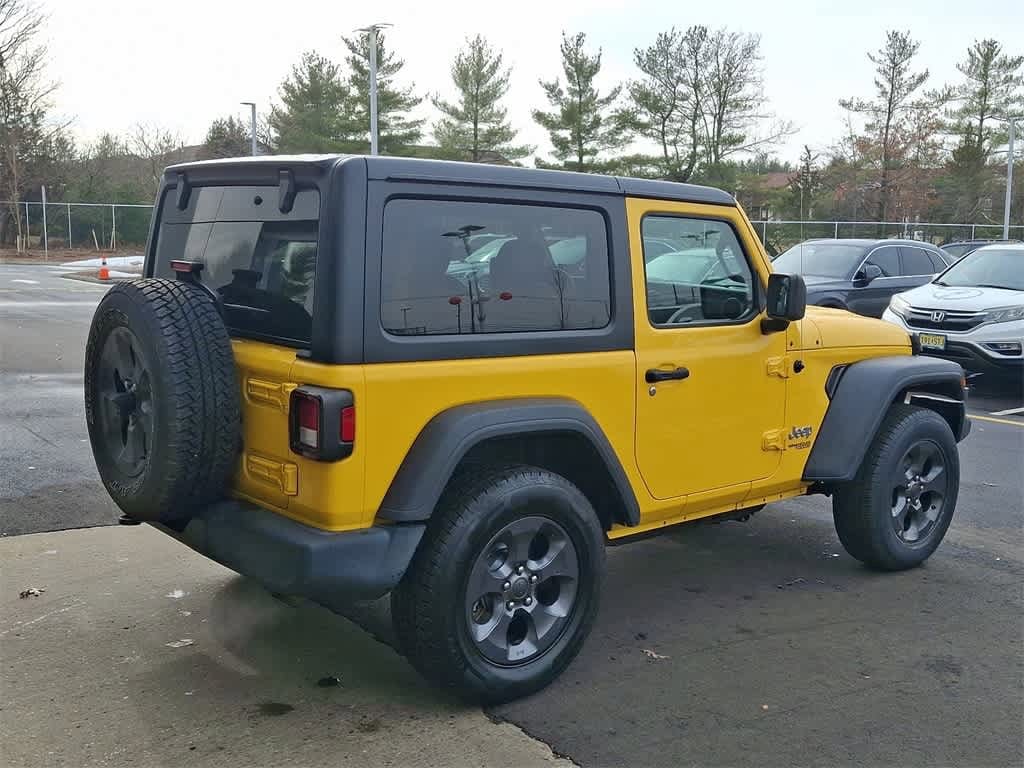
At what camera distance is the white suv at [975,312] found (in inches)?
432

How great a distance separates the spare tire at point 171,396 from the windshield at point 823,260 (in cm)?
1175

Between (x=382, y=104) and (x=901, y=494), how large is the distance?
40.5m

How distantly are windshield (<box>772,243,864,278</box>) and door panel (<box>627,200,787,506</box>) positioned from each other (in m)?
10.0

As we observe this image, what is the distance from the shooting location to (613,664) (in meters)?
4.06

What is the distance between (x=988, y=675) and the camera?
158 inches

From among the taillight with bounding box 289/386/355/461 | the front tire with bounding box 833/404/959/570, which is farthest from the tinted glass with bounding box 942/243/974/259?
the taillight with bounding box 289/386/355/461

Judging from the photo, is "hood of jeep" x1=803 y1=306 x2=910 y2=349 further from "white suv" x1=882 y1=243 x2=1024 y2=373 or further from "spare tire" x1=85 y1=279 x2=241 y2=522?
"white suv" x1=882 y1=243 x2=1024 y2=373

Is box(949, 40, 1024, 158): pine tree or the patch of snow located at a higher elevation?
box(949, 40, 1024, 158): pine tree

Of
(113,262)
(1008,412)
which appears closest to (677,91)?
(113,262)

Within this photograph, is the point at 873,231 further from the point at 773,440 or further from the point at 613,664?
the point at 613,664

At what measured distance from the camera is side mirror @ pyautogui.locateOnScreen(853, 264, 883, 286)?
14.1 m

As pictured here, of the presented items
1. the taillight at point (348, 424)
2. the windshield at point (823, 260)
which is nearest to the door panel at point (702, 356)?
the taillight at point (348, 424)

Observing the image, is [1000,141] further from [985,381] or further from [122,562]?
[122,562]

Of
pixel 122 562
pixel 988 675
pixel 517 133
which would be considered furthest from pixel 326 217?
pixel 517 133
